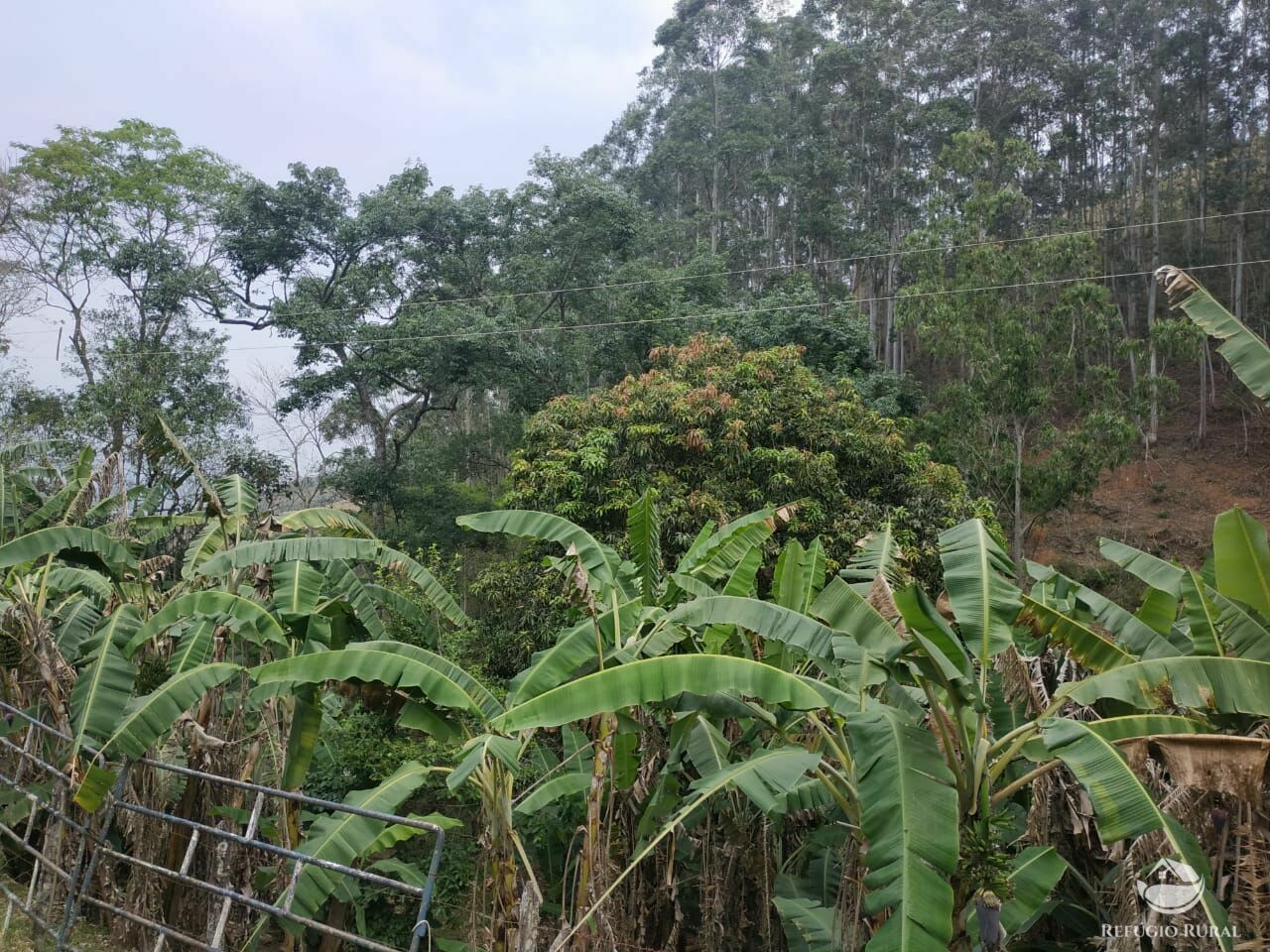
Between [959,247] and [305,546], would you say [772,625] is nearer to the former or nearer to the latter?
[305,546]

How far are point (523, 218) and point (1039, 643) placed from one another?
64.0 ft

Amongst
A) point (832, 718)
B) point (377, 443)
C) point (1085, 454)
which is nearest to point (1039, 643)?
point (832, 718)

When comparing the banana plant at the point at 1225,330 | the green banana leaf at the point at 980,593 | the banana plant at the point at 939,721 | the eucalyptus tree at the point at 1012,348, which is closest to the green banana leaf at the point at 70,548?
the banana plant at the point at 939,721

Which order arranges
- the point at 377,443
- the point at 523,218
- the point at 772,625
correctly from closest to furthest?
the point at 772,625, the point at 377,443, the point at 523,218

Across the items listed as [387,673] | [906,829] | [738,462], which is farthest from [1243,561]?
[738,462]

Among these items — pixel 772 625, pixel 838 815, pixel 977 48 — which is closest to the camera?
pixel 772 625

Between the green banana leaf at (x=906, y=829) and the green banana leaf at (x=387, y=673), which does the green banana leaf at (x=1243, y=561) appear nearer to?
the green banana leaf at (x=906, y=829)

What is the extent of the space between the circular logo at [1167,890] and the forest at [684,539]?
1.1 inches

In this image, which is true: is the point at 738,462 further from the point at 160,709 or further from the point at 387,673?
the point at 160,709

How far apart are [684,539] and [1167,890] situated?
668 cm

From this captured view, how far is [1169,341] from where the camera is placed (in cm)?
2080

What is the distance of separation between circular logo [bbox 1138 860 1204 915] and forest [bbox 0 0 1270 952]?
28 millimetres

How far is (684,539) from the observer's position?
10055 millimetres

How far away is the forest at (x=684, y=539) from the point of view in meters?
3.70
